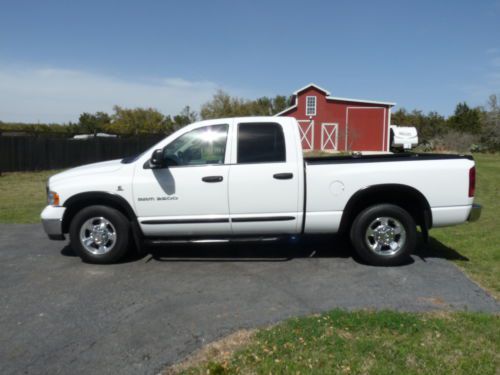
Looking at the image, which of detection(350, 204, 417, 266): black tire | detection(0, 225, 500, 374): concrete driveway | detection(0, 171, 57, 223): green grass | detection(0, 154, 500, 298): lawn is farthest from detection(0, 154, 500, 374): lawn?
detection(0, 171, 57, 223): green grass

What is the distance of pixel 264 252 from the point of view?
6.51m

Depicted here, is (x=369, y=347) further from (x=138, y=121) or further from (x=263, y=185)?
(x=138, y=121)

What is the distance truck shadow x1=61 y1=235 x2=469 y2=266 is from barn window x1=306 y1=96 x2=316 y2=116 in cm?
2785

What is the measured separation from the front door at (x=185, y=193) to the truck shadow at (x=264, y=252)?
1.64 feet

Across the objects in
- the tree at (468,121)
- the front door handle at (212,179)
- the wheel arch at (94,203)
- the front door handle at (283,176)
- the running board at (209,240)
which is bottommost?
the running board at (209,240)

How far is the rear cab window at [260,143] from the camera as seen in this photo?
5.68 meters

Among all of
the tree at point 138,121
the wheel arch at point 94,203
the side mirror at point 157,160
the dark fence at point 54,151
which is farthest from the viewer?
the tree at point 138,121

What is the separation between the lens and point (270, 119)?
19.4 ft

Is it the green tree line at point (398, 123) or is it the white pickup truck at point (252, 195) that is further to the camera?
the green tree line at point (398, 123)

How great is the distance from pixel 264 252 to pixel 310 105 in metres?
28.8

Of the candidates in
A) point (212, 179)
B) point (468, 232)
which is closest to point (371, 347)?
point (212, 179)

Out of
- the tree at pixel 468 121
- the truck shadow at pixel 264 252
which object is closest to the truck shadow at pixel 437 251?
the truck shadow at pixel 264 252

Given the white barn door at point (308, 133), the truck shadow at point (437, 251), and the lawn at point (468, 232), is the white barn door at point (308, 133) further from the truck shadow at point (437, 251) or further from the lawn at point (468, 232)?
the truck shadow at point (437, 251)

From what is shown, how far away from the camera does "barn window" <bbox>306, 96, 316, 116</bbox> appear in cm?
3392
